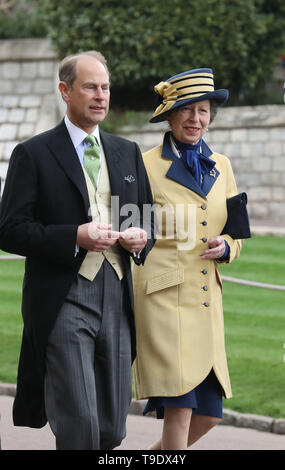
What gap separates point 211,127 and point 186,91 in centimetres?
1188

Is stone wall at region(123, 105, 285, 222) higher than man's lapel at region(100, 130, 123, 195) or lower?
higher

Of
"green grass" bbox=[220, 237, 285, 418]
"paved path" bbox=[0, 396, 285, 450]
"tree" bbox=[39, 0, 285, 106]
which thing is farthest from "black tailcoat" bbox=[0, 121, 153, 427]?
"tree" bbox=[39, 0, 285, 106]

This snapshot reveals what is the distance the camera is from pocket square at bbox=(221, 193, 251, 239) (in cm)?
464

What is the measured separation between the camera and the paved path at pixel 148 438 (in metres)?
5.65

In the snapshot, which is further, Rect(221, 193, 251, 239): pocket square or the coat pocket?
Rect(221, 193, 251, 239): pocket square

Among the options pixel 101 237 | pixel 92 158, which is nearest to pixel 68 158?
pixel 92 158

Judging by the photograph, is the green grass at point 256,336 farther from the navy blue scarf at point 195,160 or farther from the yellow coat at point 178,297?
the navy blue scarf at point 195,160

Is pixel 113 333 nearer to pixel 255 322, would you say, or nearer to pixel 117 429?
pixel 117 429

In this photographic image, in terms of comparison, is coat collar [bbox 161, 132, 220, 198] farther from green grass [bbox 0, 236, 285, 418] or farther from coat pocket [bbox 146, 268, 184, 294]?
green grass [bbox 0, 236, 285, 418]

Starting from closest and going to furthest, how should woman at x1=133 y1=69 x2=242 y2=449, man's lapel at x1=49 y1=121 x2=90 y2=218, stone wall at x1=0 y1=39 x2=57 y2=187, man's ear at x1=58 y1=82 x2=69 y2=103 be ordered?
man's lapel at x1=49 y1=121 x2=90 y2=218 < man's ear at x1=58 y1=82 x2=69 y2=103 < woman at x1=133 y1=69 x2=242 y2=449 < stone wall at x1=0 y1=39 x2=57 y2=187

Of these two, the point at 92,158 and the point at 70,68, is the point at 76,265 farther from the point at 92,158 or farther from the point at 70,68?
the point at 70,68

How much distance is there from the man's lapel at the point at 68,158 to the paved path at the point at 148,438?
83.5 inches

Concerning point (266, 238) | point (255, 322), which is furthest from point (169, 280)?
point (266, 238)
